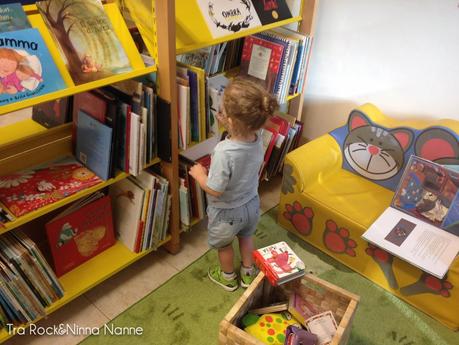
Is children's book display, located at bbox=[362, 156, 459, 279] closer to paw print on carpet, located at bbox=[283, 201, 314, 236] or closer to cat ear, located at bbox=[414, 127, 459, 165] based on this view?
cat ear, located at bbox=[414, 127, 459, 165]

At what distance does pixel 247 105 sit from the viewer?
126 centimetres

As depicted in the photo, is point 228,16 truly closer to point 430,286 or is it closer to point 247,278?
point 247,278

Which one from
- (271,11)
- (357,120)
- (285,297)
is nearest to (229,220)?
(285,297)

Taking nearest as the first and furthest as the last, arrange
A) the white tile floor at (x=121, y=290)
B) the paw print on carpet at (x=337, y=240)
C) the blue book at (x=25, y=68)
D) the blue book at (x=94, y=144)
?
the blue book at (x=25, y=68) < the blue book at (x=94, y=144) < the white tile floor at (x=121, y=290) < the paw print on carpet at (x=337, y=240)

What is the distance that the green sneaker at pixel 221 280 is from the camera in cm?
171

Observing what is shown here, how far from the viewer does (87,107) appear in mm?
1508

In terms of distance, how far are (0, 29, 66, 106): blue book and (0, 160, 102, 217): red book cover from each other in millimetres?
384

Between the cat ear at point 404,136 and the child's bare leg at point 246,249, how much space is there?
32.8 inches

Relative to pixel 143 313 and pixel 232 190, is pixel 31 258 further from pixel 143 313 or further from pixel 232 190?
pixel 232 190

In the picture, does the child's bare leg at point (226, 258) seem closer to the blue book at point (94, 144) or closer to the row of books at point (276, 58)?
the blue book at point (94, 144)

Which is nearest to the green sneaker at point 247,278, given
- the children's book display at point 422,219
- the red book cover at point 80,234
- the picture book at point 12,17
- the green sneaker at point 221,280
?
the green sneaker at point 221,280

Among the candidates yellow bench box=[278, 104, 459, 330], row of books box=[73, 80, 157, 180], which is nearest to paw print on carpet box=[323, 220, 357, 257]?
yellow bench box=[278, 104, 459, 330]

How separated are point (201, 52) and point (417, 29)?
98cm

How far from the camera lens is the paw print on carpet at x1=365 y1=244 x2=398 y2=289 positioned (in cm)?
166
